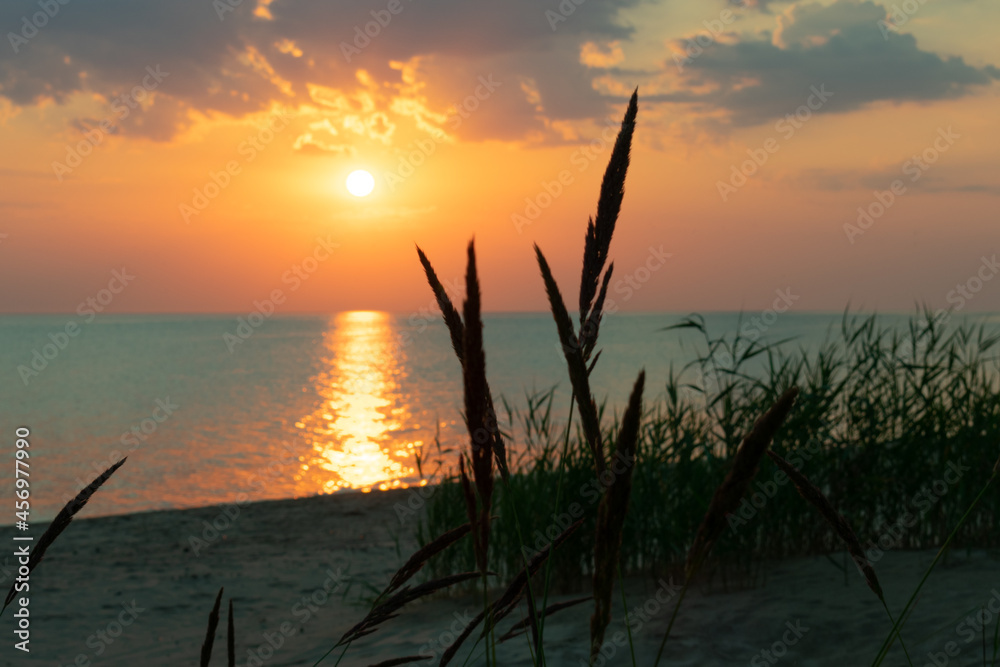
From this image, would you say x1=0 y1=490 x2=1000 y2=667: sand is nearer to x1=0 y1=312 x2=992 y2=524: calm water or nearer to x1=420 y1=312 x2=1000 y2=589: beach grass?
x1=420 y1=312 x2=1000 y2=589: beach grass

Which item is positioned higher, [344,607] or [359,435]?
[344,607]

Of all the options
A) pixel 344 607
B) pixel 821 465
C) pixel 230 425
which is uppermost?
pixel 821 465

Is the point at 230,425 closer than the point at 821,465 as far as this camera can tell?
No

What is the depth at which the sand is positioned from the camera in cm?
469

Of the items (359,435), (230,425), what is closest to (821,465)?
(359,435)

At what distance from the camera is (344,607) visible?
26.2 feet

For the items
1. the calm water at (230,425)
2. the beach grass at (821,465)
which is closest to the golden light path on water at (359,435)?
the calm water at (230,425)

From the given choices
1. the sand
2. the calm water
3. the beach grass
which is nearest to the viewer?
the sand

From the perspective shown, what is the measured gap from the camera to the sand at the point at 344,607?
4691 mm

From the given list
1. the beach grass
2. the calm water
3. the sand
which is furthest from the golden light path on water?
the beach grass

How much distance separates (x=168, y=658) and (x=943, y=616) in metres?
6.13

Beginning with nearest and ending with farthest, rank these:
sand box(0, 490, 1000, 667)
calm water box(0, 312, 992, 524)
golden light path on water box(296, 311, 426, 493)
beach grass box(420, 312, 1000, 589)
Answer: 1. sand box(0, 490, 1000, 667)
2. beach grass box(420, 312, 1000, 589)
3. calm water box(0, 312, 992, 524)
4. golden light path on water box(296, 311, 426, 493)

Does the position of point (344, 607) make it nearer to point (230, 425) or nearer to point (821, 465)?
point (821, 465)

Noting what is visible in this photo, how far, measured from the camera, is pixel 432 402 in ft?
121
